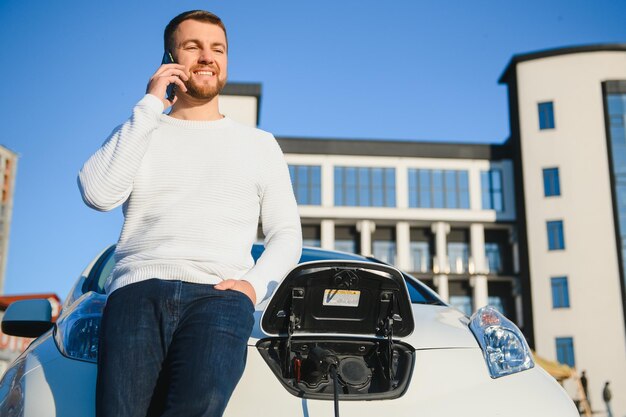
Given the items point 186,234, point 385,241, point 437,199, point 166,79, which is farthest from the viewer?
point 385,241

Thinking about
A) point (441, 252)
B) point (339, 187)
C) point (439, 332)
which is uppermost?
point (339, 187)

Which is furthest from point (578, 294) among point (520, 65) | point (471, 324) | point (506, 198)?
point (471, 324)

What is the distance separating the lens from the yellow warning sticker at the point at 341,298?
248 centimetres

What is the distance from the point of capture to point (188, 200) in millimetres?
2057

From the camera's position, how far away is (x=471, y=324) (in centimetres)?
291

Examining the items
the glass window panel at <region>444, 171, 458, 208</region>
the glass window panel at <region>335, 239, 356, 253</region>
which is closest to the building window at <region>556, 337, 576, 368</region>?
the glass window panel at <region>444, 171, 458, 208</region>

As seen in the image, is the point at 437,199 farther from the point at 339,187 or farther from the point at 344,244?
the point at 344,244

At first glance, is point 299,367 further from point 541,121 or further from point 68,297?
point 541,121

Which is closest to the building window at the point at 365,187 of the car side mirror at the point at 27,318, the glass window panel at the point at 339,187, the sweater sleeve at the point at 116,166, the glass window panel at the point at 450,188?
the glass window panel at the point at 339,187

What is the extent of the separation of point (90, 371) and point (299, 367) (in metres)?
0.67

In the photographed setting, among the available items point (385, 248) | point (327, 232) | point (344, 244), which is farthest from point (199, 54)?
point (385, 248)

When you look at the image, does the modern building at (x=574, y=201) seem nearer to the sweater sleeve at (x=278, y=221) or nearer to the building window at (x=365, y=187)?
the building window at (x=365, y=187)

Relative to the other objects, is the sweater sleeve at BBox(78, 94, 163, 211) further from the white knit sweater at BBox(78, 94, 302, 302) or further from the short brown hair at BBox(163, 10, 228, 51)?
the short brown hair at BBox(163, 10, 228, 51)

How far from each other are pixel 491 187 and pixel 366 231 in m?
8.81
